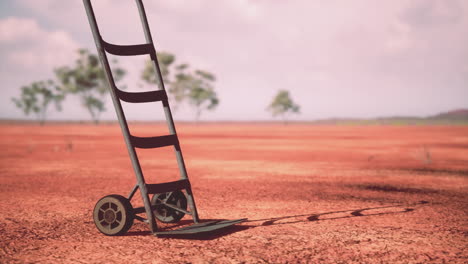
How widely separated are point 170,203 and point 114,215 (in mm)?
901

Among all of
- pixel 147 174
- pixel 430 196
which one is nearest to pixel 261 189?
pixel 430 196

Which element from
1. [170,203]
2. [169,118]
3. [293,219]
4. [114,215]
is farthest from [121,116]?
[293,219]

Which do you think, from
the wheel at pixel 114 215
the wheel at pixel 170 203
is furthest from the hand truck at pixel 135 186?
the wheel at pixel 170 203

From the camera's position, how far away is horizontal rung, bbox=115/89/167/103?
450 cm

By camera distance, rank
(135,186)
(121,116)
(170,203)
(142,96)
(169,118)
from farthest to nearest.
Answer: (170,203)
(169,118)
(142,96)
(135,186)
(121,116)

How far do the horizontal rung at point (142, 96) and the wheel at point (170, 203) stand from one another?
139 cm

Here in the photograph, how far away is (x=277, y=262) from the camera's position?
3740 mm

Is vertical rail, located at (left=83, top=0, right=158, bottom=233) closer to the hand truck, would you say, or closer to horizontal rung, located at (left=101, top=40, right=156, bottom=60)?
the hand truck

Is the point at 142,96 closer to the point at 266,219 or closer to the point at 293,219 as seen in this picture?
the point at 266,219

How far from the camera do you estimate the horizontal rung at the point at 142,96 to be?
14.8 feet

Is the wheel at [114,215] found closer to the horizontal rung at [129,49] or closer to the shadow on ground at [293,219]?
the shadow on ground at [293,219]

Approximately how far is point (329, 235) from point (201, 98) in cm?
9555

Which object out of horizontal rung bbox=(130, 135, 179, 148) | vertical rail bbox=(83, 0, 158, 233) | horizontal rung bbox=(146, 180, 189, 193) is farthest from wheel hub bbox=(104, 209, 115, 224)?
horizontal rung bbox=(130, 135, 179, 148)

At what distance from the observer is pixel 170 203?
531cm
